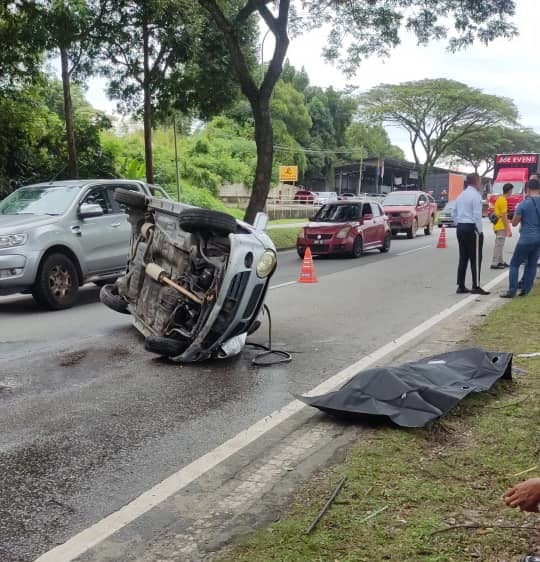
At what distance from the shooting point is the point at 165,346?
6887 mm

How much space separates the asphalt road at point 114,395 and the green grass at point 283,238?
1160 centimetres

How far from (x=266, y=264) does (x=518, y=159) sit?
106ft

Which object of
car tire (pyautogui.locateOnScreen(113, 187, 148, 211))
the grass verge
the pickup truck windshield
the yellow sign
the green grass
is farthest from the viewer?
the yellow sign

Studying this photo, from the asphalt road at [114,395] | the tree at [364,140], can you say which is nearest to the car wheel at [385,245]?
the asphalt road at [114,395]

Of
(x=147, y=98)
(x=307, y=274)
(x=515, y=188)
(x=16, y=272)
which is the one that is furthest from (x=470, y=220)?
(x=515, y=188)

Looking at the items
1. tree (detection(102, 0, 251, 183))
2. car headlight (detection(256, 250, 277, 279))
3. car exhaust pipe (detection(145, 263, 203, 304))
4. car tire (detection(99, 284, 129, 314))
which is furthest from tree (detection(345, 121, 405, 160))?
car headlight (detection(256, 250, 277, 279))

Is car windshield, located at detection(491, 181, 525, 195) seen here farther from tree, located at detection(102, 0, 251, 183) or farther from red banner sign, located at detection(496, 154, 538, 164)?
tree, located at detection(102, 0, 251, 183)

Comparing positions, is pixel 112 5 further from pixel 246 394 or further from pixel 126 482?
pixel 126 482

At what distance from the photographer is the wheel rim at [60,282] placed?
34.0 ft

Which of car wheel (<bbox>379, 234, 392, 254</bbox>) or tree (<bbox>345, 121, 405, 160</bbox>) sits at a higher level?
tree (<bbox>345, 121, 405, 160</bbox>)

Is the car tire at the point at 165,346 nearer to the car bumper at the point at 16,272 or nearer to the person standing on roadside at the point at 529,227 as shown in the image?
the car bumper at the point at 16,272

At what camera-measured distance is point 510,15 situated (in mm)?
19828

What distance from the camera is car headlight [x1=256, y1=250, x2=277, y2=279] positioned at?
6.75 meters

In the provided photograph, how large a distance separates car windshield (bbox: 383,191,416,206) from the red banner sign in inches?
400
